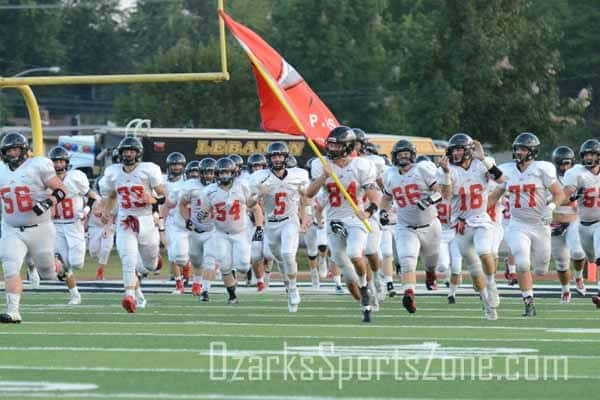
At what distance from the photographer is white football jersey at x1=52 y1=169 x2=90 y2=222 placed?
2017 cm

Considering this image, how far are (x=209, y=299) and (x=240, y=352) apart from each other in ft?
26.9

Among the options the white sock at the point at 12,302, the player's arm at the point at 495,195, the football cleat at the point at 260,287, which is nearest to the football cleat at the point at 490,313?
the player's arm at the point at 495,195

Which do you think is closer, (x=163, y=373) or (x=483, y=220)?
(x=163, y=373)

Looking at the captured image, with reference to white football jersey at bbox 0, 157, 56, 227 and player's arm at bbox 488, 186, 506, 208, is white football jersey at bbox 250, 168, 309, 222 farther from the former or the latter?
white football jersey at bbox 0, 157, 56, 227

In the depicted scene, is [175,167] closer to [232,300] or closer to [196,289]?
[196,289]

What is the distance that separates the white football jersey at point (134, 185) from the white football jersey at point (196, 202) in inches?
124

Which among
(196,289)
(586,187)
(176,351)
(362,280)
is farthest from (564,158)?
(176,351)

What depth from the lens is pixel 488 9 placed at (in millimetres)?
39250

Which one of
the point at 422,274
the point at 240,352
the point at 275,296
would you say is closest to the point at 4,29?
the point at 422,274

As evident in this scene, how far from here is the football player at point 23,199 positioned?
15.3 meters

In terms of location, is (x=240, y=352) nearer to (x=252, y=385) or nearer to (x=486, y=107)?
(x=252, y=385)

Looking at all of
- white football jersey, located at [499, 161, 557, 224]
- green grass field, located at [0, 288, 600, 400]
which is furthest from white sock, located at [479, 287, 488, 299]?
white football jersey, located at [499, 161, 557, 224]

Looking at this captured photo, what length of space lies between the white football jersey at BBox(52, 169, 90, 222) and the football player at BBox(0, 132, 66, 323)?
4.53m

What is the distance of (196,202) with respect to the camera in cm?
2089
